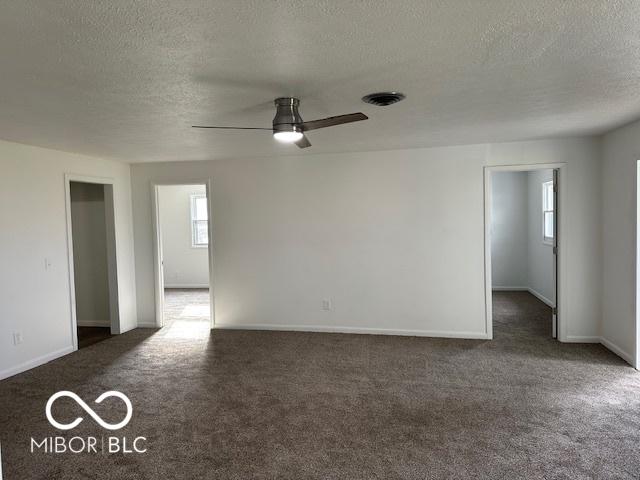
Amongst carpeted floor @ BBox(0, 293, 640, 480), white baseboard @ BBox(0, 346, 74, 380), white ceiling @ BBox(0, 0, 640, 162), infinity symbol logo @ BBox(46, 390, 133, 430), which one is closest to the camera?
white ceiling @ BBox(0, 0, 640, 162)

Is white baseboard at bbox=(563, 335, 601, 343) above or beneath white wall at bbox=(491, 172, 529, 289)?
beneath

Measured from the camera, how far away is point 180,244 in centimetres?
964

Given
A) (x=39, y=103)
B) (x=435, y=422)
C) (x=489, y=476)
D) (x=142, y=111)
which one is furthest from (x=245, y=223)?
(x=489, y=476)

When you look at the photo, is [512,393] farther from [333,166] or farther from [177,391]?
[333,166]

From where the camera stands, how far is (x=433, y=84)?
8.80 ft

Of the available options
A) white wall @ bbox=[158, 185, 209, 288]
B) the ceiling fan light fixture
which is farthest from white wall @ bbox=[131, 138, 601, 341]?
white wall @ bbox=[158, 185, 209, 288]

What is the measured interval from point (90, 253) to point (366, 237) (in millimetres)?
3916

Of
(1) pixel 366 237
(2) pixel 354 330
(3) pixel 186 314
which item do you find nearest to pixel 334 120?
(1) pixel 366 237

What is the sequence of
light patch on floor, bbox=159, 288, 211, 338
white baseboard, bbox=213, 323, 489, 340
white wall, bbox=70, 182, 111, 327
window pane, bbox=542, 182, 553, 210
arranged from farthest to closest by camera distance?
window pane, bbox=542, 182, 553, 210 → white wall, bbox=70, 182, 111, 327 → light patch on floor, bbox=159, 288, 211, 338 → white baseboard, bbox=213, 323, 489, 340

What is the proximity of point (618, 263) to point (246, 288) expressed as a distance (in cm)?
429

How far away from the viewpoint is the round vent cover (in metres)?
2.83

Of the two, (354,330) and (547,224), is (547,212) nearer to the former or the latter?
(547,224)

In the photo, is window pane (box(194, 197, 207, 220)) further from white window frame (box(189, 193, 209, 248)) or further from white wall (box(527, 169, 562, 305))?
white wall (box(527, 169, 562, 305))

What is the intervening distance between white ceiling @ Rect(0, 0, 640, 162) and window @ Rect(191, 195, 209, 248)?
5681mm
